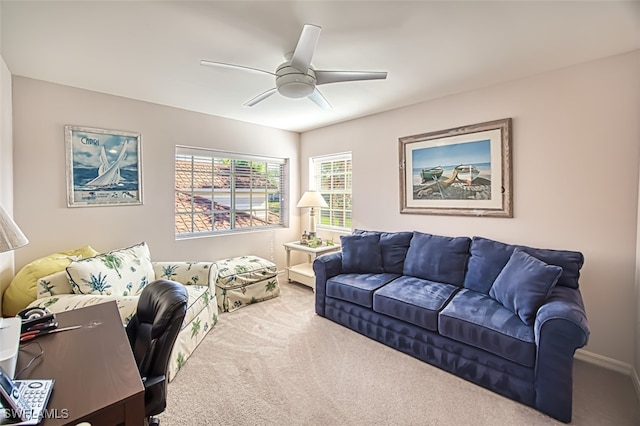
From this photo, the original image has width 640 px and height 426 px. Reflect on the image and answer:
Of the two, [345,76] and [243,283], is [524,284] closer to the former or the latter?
[345,76]

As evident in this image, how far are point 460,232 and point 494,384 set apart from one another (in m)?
1.54

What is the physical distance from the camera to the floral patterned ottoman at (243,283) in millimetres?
3359

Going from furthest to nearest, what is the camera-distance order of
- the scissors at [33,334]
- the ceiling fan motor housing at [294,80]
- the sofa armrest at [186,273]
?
the sofa armrest at [186,273], the ceiling fan motor housing at [294,80], the scissors at [33,334]

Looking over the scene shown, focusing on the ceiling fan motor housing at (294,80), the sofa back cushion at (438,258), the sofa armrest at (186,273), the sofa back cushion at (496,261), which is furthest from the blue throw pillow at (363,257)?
the ceiling fan motor housing at (294,80)

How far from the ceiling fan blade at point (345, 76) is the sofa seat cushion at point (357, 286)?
1.86 metres

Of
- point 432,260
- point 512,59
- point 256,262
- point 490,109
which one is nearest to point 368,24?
point 512,59

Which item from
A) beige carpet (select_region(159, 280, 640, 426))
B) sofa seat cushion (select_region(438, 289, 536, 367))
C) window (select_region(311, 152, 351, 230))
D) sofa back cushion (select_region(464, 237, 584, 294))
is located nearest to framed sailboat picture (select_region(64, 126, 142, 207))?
beige carpet (select_region(159, 280, 640, 426))

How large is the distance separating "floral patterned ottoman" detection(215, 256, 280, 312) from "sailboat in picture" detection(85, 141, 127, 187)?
4.78ft

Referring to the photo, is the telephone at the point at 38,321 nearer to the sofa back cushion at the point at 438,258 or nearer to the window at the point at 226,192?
the window at the point at 226,192

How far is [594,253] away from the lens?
2354 mm

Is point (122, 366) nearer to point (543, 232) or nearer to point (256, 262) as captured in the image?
point (256, 262)

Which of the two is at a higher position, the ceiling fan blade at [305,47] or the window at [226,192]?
the ceiling fan blade at [305,47]

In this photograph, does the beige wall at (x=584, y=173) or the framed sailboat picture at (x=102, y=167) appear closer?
the beige wall at (x=584, y=173)

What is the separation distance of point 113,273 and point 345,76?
240 centimetres
